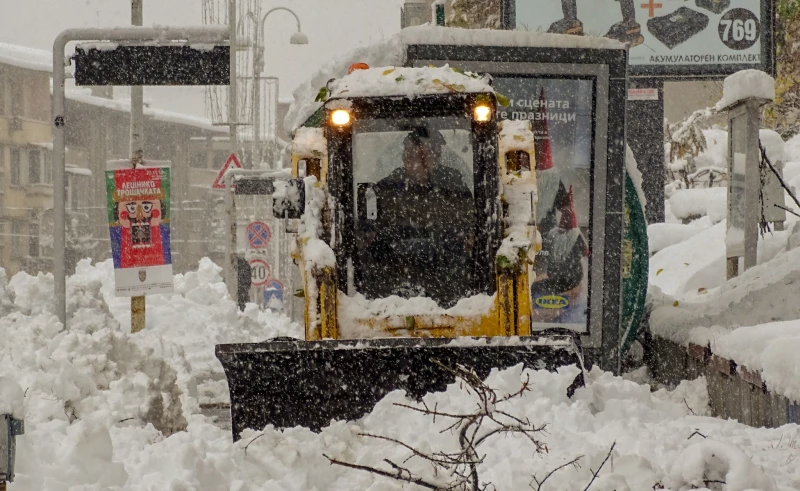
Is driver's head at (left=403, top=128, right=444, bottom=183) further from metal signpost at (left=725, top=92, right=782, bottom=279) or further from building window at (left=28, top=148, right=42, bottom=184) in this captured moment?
building window at (left=28, top=148, right=42, bottom=184)

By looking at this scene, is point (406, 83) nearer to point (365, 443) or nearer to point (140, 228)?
point (365, 443)

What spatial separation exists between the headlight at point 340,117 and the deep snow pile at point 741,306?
3.19 metres

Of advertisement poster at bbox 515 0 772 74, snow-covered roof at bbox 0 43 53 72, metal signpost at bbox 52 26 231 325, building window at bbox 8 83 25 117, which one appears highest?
snow-covered roof at bbox 0 43 53 72

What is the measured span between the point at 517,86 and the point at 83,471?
6.16 metres

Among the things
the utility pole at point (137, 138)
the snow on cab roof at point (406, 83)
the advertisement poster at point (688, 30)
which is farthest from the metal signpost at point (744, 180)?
the advertisement poster at point (688, 30)

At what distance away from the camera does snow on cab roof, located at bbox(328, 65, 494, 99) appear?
24.7ft

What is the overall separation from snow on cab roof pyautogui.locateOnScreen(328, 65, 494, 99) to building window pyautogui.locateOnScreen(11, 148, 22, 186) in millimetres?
39862

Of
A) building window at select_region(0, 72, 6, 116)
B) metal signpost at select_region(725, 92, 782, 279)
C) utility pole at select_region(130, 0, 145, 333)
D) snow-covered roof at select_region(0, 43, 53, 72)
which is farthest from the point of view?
snow-covered roof at select_region(0, 43, 53, 72)

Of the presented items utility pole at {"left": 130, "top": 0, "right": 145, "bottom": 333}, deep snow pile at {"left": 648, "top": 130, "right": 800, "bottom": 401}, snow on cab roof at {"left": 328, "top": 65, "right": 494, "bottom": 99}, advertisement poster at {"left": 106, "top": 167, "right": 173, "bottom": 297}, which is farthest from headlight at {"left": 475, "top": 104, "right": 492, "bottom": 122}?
utility pole at {"left": 130, "top": 0, "right": 145, "bottom": 333}

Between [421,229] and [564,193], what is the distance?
271 cm

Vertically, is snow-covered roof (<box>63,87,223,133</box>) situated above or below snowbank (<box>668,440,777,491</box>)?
above

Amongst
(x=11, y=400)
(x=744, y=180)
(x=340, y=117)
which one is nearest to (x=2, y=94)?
(x=744, y=180)

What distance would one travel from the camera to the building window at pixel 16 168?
44562mm

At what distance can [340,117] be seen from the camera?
24.8 ft
